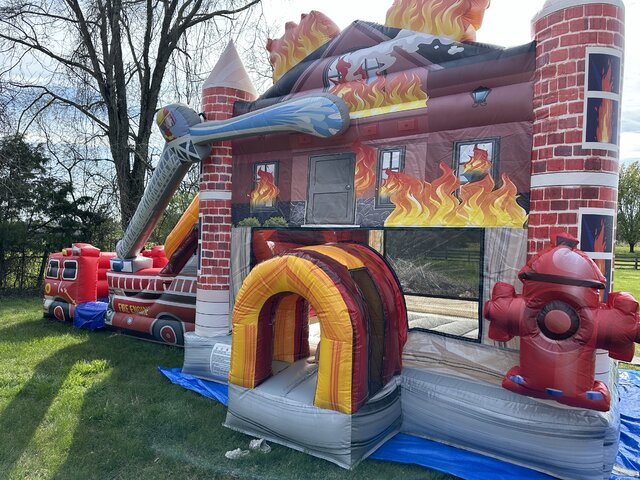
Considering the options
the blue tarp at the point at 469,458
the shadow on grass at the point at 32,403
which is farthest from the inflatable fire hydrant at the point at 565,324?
the shadow on grass at the point at 32,403

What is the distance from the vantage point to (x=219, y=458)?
328cm

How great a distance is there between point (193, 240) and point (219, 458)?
321cm

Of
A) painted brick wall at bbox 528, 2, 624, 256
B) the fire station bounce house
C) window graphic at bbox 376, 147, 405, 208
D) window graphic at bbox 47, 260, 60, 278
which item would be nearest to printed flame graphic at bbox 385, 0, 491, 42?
the fire station bounce house

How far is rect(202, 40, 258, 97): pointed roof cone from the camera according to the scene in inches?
195

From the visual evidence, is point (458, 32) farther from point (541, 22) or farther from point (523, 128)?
point (523, 128)

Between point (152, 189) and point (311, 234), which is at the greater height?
point (152, 189)

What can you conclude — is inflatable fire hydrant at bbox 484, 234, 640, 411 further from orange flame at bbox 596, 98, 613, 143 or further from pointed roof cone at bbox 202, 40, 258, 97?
pointed roof cone at bbox 202, 40, 258, 97

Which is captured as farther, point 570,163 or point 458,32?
point 458,32

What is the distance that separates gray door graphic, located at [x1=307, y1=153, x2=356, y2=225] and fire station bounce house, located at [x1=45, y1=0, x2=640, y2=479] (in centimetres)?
1

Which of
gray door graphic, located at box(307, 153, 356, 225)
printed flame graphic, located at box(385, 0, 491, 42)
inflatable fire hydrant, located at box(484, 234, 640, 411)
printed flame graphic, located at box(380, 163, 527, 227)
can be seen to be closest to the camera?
inflatable fire hydrant, located at box(484, 234, 640, 411)

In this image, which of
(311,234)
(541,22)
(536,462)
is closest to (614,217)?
(541,22)

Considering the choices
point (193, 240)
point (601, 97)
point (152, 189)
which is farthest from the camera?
point (193, 240)

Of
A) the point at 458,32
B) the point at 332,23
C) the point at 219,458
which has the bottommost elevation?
the point at 219,458

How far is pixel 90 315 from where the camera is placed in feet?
22.8
